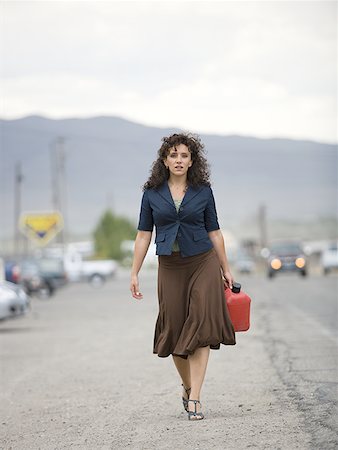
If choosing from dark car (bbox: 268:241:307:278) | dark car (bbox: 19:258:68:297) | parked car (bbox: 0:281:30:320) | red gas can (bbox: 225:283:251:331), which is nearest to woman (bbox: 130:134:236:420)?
red gas can (bbox: 225:283:251:331)

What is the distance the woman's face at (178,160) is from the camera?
852 centimetres

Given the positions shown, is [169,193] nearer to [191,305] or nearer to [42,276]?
[191,305]

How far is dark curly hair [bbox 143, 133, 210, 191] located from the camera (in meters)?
8.54

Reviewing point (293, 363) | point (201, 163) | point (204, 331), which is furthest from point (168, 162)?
point (293, 363)

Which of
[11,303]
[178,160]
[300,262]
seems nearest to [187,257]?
[178,160]

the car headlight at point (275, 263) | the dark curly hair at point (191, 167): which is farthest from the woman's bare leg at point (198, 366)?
the car headlight at point (275, 263)

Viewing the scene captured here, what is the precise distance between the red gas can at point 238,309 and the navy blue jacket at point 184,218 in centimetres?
43

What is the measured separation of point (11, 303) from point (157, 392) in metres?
12.2

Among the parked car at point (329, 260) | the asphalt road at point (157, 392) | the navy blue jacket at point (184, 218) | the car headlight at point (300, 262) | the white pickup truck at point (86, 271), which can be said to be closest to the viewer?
A: the asphalt road at point (157, 392)

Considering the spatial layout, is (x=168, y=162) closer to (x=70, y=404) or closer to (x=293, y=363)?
(x=70, y=404)

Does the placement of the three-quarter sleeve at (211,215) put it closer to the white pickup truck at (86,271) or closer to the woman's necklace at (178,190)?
the woman's necklace at (178,190)

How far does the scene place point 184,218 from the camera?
8.39 m

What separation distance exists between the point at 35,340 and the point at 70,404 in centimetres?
944

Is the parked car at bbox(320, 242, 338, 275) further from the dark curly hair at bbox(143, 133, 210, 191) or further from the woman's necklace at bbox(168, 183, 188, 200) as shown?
the woman's necklace at bbox(168, 183, 188, 200)
